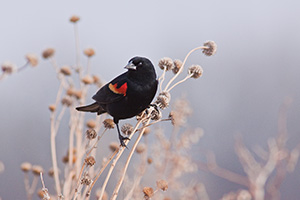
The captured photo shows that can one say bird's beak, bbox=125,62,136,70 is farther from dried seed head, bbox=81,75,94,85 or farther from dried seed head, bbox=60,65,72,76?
dried seed head, bbox=60,65,72,76

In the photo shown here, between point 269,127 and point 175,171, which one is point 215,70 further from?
point 175,171

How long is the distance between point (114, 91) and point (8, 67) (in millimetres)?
888

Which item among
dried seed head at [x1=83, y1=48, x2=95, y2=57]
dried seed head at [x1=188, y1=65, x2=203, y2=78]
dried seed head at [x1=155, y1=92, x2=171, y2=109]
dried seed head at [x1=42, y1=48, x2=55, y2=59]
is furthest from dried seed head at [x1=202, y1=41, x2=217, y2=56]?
dried seed head at [x1=42, y1=48, x2=55, y2=59]

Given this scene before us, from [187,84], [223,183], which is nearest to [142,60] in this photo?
[223,183]

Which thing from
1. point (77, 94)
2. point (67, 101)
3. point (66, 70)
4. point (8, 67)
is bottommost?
point (67, 101)

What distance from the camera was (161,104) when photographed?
2271 mm

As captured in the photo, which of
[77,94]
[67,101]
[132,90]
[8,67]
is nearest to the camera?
[8,67]

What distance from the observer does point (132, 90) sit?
2578 mm

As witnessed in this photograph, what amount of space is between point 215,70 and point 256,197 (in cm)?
985

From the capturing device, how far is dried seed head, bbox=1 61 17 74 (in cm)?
186

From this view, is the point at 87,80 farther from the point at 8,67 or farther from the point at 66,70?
the point at 8,67

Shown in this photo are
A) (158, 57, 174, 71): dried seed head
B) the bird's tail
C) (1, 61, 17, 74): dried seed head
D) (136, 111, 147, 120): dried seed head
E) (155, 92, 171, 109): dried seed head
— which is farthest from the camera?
A: the bird's tail

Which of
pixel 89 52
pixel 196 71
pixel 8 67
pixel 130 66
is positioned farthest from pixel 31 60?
pixel 89 52

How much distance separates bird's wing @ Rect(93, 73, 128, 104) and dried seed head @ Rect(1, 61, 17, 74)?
863 mm
